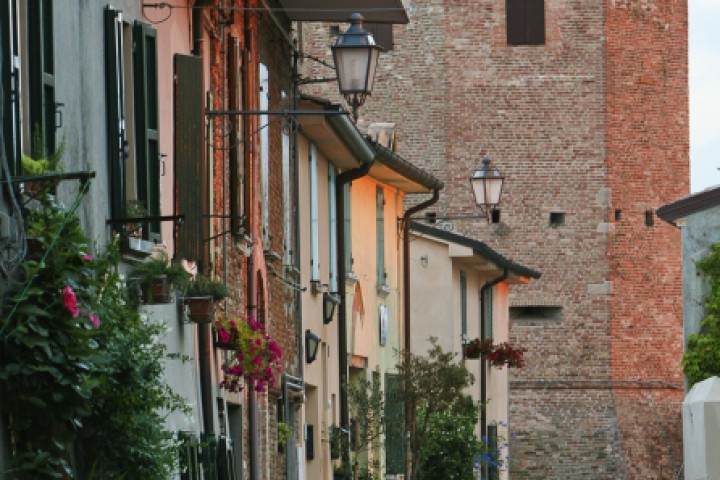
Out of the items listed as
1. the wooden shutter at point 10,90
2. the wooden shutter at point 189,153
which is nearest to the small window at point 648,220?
the wooden shutter at point 189,153

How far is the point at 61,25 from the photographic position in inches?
331

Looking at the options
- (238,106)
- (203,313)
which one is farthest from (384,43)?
(203,313)

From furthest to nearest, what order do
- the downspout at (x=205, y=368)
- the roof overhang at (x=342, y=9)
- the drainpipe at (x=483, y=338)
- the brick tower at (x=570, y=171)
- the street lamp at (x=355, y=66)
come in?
the brick tower at (x=570, y=171) < the drainpipe at (x=483, y=338) < the roof overhang at (x=342, y=9) < the street lamp at (x=355, y=66) < the downspout at (x=205, y=368)

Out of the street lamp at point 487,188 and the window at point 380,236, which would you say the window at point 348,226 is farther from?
the street lamp at point 487,188

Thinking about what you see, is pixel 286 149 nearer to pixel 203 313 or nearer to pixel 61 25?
pixel 203 313

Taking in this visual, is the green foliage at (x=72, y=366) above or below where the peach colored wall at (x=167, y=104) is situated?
below

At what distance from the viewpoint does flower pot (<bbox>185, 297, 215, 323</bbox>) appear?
11008 millimetres

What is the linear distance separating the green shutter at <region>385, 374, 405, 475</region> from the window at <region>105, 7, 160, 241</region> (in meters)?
10.4

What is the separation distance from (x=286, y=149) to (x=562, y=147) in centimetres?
2227

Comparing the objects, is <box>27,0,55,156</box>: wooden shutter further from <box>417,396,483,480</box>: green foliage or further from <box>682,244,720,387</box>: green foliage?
<box>417,396,483,480</box>: green foliage

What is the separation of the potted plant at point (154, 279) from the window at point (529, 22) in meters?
30.2

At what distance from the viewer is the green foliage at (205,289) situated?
11.1 meters

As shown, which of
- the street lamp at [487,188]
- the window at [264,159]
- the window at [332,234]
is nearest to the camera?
the window at [264,159]

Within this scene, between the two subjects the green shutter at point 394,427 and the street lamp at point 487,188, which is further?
the street lamp at point 487,188
